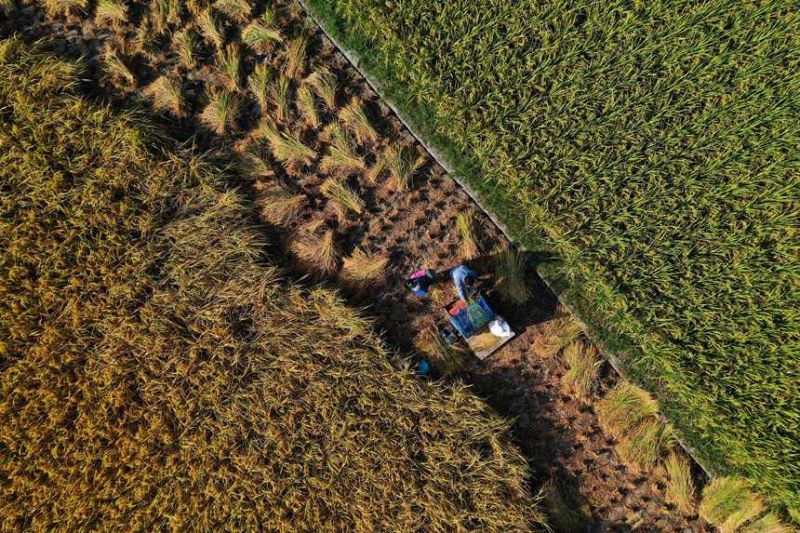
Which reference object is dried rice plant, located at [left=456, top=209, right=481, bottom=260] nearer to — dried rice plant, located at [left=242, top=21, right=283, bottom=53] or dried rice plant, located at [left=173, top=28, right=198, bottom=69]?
dried rice plant, located at [left=242, top=21, right=283, bottom=53]

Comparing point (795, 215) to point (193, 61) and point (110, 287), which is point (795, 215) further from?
point (110, 287)

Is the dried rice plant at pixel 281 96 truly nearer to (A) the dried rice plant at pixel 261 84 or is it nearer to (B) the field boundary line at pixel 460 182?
(A) the dried rice plant at pixel 261 84

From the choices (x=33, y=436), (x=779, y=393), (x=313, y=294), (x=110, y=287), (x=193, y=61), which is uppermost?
(x=779, y=393)

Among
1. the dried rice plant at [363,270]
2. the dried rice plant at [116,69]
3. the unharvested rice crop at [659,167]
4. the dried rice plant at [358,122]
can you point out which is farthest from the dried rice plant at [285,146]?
the dried rice plant at [116,69]

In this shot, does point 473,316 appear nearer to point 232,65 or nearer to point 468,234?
point 468,234

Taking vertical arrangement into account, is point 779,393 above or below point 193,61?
above

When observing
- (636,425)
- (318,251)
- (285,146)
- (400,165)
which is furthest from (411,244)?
Result: (636,425)

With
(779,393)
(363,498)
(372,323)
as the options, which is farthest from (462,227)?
(779,393)
